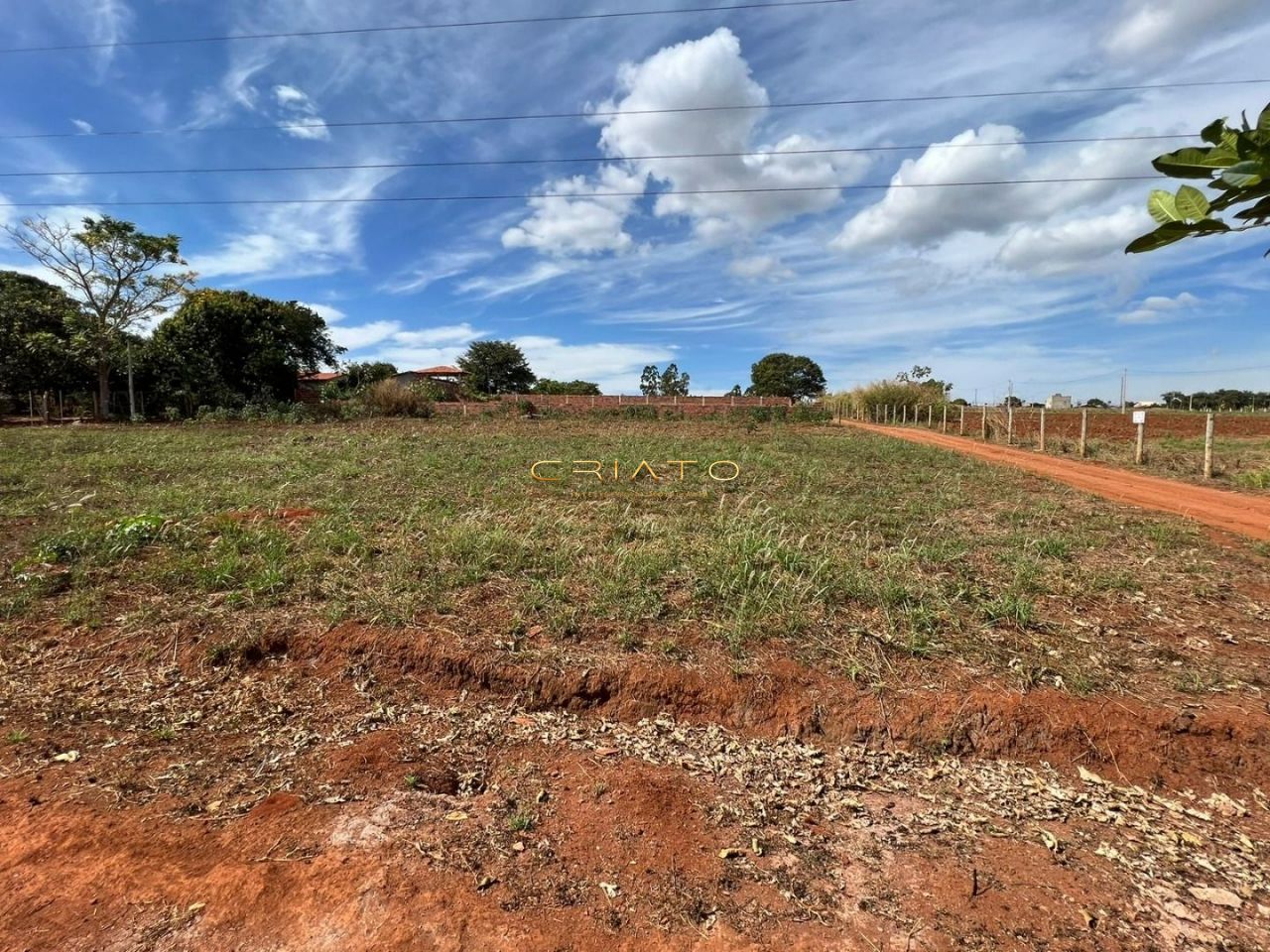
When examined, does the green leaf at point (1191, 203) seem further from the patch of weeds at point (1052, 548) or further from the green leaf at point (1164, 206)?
Answer: the patch of weeds at point (1052, 548)

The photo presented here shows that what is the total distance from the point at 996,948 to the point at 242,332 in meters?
26.6

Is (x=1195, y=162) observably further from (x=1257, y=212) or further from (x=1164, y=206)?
(x=1257, y=212)

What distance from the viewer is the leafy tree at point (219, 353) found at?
70.7 ft

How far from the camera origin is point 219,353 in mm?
21984

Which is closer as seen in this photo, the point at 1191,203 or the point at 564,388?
the point at 1191,203

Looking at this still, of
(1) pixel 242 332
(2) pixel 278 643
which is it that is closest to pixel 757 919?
(2) pixel 278 643

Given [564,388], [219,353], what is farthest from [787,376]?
[219,353]

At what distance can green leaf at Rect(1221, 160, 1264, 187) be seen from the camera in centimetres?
54

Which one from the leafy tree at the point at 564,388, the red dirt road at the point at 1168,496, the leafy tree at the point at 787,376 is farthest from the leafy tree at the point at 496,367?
the red dirt road at the point at 1168,496

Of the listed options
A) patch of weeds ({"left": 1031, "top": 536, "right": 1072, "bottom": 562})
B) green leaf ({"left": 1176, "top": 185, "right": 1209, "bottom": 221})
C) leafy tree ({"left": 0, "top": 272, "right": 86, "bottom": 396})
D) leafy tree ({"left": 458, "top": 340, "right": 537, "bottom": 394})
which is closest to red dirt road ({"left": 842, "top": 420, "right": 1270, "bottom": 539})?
patch of weeds ({"left": 1031, "top": 536, "right": 1072, "bottom": 562})

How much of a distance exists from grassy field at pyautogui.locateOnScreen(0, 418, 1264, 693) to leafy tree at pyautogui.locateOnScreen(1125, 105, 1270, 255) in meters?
2.58

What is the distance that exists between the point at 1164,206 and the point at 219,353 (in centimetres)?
2663

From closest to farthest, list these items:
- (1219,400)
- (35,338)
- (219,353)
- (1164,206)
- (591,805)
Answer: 1. (1164,206)
2. (591,805)
3. (35,338)
4. (219,353)
5. (1219,400)

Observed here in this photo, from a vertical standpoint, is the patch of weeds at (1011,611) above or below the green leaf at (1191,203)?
below
